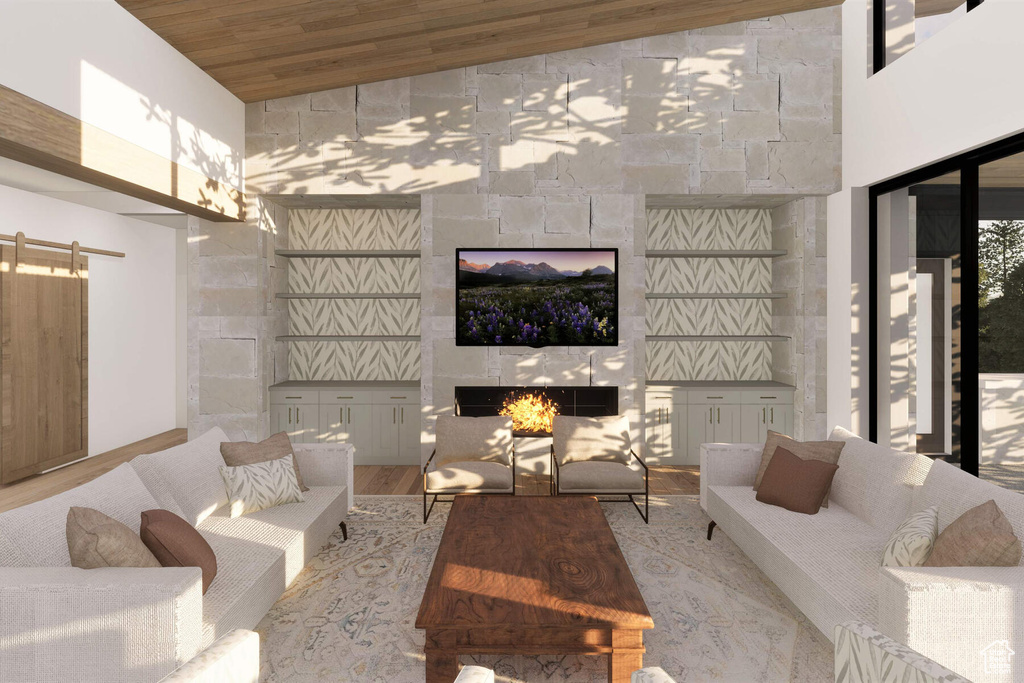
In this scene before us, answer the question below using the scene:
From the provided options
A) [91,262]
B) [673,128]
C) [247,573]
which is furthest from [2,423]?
[673,128]

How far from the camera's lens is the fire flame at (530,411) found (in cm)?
611

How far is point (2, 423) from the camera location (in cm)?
558

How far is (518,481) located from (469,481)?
1.35 m

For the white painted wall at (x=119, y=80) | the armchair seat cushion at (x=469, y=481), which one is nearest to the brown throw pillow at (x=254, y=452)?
the armchair seat cushion at (x=469, y=481)

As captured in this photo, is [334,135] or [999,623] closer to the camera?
[999,623]

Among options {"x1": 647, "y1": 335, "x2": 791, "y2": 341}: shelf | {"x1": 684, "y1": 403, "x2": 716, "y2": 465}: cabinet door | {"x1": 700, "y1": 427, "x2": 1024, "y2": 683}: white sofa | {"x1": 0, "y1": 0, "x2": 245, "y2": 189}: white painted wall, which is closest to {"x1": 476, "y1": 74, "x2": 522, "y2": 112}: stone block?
{"x1": 0, "y1": 0, "x2": 245, "y2": 189}: white painted wall

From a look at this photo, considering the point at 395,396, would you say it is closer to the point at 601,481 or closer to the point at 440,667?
the point at 601,481

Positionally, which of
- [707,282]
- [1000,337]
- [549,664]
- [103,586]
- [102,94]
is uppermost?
[102,94]

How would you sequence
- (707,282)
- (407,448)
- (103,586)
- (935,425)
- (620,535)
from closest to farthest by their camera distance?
(103,586), (620,535), (935,425), (407,448), (707,282)

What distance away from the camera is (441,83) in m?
5.87

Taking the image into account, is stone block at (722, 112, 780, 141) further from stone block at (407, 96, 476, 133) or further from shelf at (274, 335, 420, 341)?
shelf at (274, 335, 420, 341)

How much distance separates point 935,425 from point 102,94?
6811 millimetres

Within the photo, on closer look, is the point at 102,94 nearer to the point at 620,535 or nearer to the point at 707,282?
the point at 620,535

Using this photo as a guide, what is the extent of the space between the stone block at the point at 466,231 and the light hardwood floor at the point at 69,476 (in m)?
3.96
